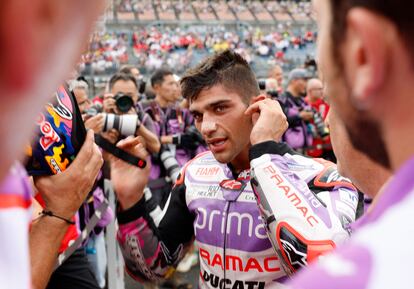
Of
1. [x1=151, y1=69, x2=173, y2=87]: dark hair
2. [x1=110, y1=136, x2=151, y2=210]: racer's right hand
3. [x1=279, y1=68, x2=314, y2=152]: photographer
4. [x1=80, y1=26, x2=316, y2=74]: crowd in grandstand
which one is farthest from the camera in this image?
[x1=80, y1=26, x2=316, y2=74]: crowd in grandstand

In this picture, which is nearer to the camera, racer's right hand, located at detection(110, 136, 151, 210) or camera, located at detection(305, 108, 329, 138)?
racer's right hand, located at detection(110, 136, 151, 210)

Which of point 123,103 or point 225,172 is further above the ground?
point 225,172

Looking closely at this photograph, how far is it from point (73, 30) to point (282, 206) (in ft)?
3.20

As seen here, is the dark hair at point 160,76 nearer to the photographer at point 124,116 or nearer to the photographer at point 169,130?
the photographer at point 169,130

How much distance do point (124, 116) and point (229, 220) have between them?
1.05 meters

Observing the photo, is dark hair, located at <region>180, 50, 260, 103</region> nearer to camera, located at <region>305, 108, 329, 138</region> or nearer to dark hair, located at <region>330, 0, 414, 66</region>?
dark hair, located at <region>330, 0, 414, 66</region>

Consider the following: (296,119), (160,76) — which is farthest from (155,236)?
(296,119)

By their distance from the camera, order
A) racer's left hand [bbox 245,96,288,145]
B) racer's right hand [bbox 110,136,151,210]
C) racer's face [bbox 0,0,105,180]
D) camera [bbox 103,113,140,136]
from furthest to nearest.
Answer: camera [bbox 103,113,140,136]
racer's right hand [bbox 110,136,151,210]
racer's left hand [bbox 245,96,288,145]
racer's face [bbox 0,0,105,180]

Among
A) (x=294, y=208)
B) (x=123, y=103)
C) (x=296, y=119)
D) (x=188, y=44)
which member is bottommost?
(x=188, y=44)

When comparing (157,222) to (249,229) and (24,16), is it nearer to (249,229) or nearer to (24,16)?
(249,229)

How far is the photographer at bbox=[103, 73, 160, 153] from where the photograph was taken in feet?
7.98

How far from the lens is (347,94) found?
1.78 ft

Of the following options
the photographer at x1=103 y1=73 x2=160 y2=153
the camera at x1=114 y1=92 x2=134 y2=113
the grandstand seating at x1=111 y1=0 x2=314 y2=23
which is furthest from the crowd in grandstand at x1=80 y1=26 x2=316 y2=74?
the camera at x1=114 y1=92 x2=134 y2=113

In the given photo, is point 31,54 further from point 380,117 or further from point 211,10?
point 211,10
